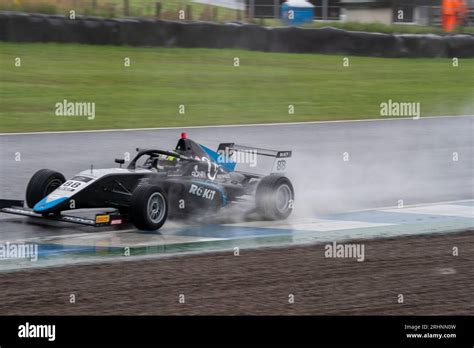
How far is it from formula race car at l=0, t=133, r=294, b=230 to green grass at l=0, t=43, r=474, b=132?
283 inches

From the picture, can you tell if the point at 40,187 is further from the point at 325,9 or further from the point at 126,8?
the point at 325,9

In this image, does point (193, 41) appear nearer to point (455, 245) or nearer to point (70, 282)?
point (455, 245)

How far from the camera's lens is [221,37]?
78.9 ft

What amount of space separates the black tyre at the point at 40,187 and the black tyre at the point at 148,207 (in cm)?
120

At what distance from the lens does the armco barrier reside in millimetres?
21781

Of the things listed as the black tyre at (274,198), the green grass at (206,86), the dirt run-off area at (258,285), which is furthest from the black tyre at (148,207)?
the green grass at (206,86)

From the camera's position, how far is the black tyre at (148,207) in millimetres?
9469
